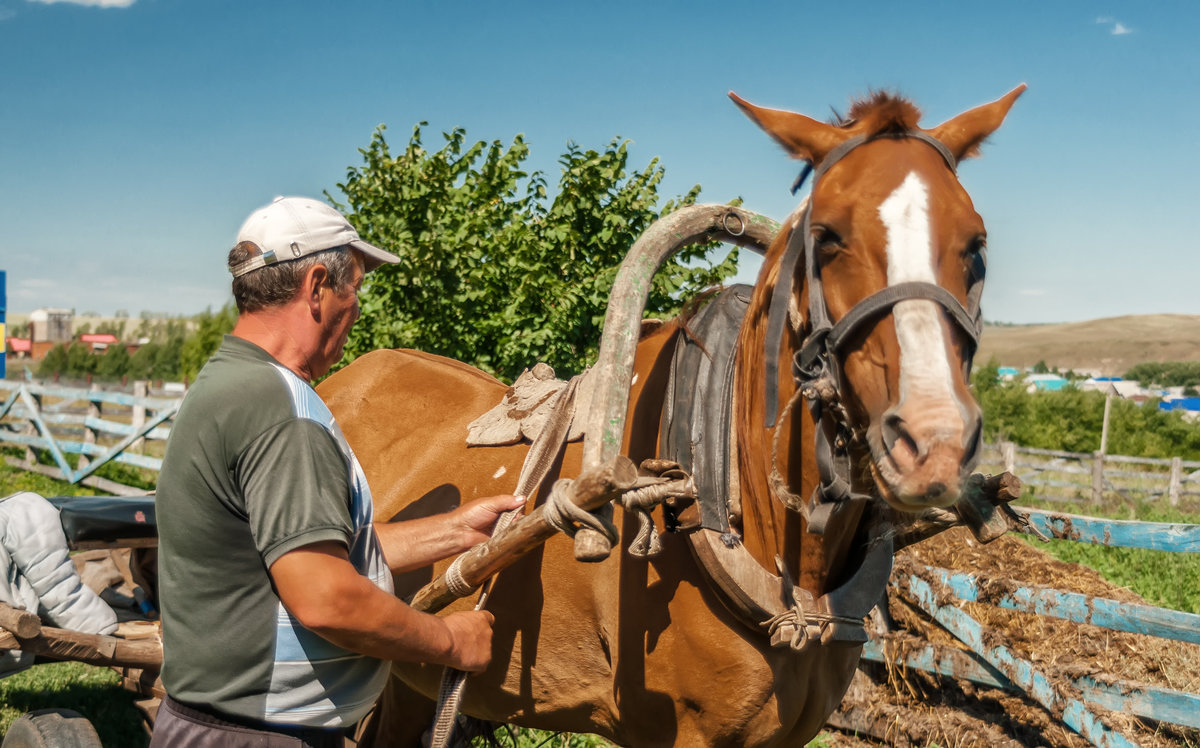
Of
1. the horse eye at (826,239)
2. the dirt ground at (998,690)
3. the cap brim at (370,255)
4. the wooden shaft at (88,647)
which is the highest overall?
the horse eye at (826,239)

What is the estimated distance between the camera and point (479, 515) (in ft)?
8.54

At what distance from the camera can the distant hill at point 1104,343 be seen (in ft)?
362

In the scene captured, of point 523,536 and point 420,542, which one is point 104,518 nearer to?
point 420,542

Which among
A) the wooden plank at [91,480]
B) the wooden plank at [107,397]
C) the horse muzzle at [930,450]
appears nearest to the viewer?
the horse muzzle at [930,450]

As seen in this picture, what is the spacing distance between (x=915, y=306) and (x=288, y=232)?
134 cm

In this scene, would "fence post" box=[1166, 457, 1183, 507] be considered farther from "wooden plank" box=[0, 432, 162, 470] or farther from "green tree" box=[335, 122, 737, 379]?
"wooden plank" box=[0, 432, 162, 470]

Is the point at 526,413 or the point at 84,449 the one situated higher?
the point at 526,413

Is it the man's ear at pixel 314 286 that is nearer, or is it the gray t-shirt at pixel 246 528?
the gray t-shirt at pixel 246 528

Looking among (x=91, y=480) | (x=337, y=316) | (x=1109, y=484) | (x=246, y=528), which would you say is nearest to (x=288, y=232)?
(x=337, y=316)

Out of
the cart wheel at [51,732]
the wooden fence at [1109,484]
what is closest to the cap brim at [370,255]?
the cart wheel at [51,732]

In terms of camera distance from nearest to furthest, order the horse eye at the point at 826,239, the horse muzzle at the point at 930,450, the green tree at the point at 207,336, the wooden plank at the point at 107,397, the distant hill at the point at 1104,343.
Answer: the horse muzzle at the point at 930,450
the horse eye at the point at 826,239
the wooden plank at the point at 107,397
the green tree at the point at 207,336
the distant hill at the point at 1104,343

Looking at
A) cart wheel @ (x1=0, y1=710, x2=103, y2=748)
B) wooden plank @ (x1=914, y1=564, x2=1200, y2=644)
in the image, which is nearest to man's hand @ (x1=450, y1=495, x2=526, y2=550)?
cart wheel @ (x1=0, y1=710, x2=103, y2=748)

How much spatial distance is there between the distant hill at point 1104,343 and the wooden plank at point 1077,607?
10125cm

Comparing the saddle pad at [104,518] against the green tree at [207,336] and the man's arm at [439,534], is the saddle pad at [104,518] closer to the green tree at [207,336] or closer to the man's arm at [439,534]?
the man's arm at [439,534]
